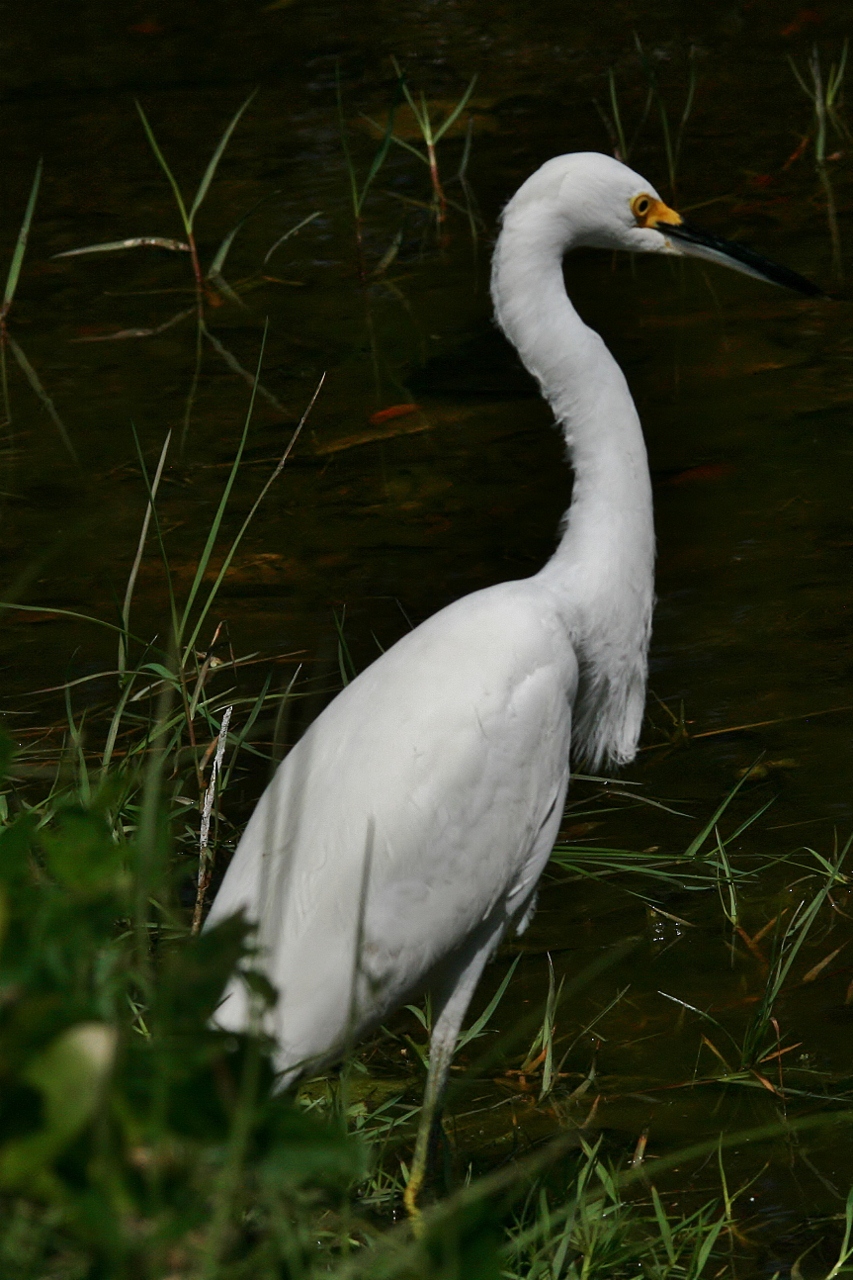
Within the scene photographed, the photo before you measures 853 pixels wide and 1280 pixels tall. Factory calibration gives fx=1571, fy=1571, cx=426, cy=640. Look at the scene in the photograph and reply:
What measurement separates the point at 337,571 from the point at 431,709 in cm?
194

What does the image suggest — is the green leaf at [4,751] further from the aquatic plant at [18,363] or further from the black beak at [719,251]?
the aquatic plant at [18,363]

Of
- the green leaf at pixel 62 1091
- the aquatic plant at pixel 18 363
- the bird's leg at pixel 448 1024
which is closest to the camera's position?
the green leaf at pixel 62 1091

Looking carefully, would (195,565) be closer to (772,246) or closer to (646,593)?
(646,593)

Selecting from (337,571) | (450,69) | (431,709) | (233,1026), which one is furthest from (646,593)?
(450,69)

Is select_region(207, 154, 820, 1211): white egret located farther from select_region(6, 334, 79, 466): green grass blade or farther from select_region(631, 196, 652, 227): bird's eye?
select_region(6, 334, 79, 466): green grass blade

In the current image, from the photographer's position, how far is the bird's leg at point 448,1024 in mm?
2330

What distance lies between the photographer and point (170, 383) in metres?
5.58

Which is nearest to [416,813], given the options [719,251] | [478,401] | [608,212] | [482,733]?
[482,733]

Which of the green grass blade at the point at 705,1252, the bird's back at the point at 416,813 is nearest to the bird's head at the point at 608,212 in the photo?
the bird's back at the point at 416,813

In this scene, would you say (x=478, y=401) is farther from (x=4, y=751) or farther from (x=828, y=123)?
(x=4, y=751)

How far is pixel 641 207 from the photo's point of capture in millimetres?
2988

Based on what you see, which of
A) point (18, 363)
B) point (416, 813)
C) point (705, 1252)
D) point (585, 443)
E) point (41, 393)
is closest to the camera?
point (705, 1252)

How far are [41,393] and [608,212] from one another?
314 cm

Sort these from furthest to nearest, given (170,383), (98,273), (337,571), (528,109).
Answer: (528,109) → (98,273) → (170,383) → (337,571)
